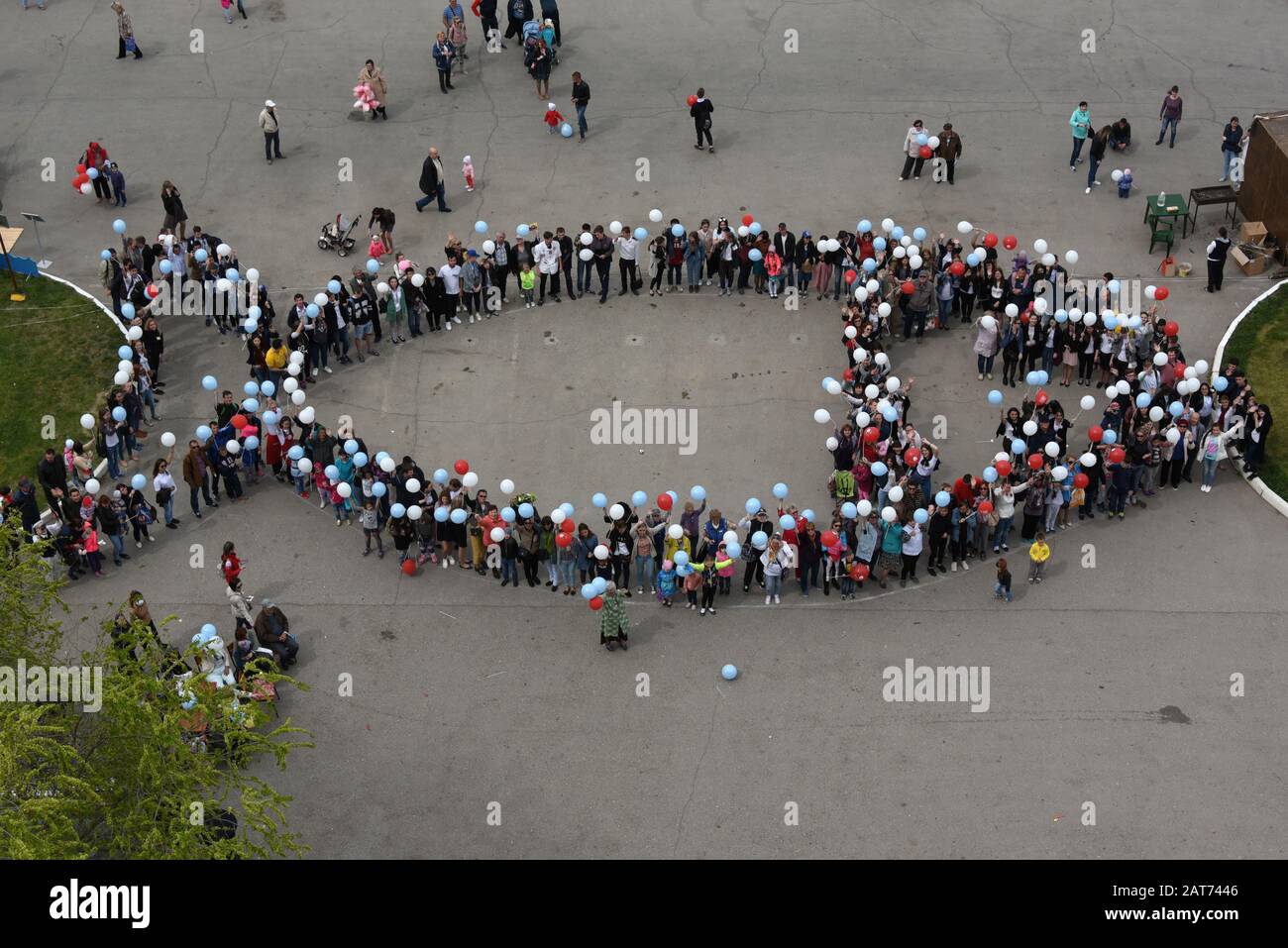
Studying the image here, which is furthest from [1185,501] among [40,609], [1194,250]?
[40,609]

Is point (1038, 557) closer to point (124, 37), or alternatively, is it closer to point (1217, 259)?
point (1217, 259)

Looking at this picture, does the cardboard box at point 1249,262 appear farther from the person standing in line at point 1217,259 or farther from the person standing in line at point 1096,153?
the person standing in line at point 1096,153

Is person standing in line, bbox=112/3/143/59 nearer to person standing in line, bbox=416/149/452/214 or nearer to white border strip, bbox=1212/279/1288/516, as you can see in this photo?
person standing in line, bbox=416/149/452/214

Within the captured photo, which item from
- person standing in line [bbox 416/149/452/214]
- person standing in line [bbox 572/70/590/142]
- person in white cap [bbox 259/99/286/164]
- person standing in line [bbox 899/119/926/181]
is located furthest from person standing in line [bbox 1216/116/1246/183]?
person in white cap [bbox 259/99/286/164]

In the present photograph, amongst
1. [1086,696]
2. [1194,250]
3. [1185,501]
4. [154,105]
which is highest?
[154,105]

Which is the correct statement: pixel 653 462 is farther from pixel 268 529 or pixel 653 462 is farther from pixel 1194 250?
pixel 1194 250

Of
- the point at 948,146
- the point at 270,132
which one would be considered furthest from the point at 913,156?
the point at 270,132
